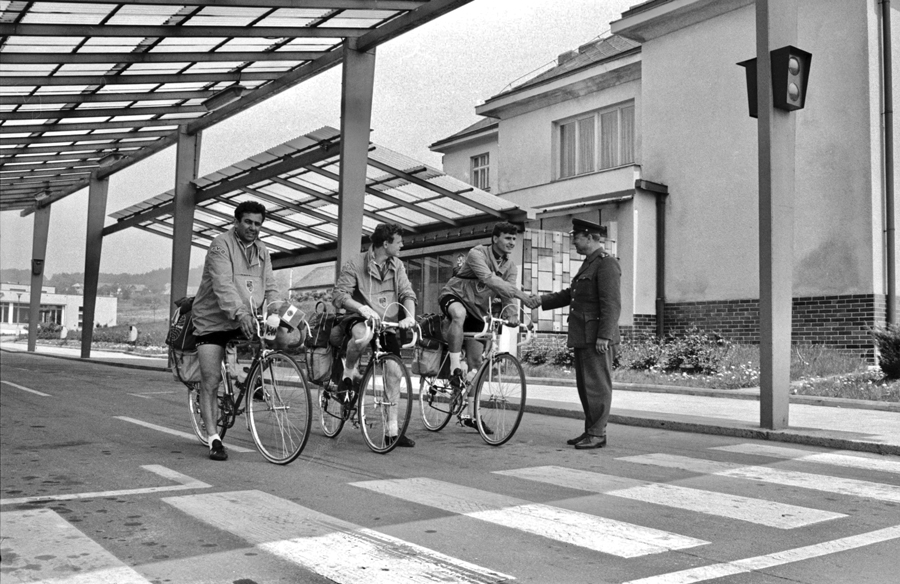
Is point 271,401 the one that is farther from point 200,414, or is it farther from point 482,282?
point 482,282

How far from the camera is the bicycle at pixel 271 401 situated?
21.2 ft

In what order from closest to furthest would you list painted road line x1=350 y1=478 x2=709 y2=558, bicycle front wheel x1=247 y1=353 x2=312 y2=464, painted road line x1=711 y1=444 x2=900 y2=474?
1. painted road line x1=350 y1=478 x2=709 y2=558
2. bicycle front wheel x1=247 y1=353 x2=312 y2=464
3. painted road line x1=711 y1=444 x2=900 y2=474

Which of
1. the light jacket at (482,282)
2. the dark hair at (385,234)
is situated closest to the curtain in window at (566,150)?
the light jacket at (482,282)

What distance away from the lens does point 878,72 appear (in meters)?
15.8

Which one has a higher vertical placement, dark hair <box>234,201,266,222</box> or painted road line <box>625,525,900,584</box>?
dark hair <box>234,201,266,222</box>

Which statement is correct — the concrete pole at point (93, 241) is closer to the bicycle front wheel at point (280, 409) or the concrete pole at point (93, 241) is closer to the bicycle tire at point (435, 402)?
the bicycle tire at point (435, 402)

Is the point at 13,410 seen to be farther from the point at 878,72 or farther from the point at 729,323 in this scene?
the point at 878,72

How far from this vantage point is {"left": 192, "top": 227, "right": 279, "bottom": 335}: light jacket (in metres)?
6.61

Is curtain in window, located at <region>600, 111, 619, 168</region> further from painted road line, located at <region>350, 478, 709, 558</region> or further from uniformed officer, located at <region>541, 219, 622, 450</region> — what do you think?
painted road line, located at <region>350, 478, 709, 558</region>

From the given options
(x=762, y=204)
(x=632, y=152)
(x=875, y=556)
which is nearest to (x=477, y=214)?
(x=632, y=152)

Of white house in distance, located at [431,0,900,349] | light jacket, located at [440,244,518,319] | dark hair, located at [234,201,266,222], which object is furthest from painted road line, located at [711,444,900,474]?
white house in distance, located at [431,0,900,349]

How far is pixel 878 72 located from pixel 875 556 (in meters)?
14.2

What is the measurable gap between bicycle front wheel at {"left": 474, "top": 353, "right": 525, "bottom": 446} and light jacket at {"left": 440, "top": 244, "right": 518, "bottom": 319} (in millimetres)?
539

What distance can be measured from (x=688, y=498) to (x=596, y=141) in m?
18.7
